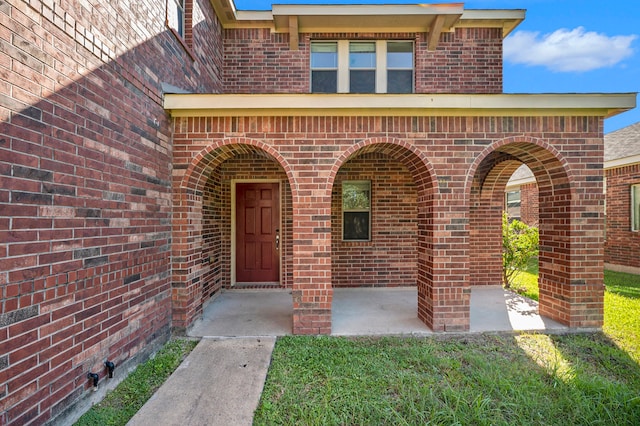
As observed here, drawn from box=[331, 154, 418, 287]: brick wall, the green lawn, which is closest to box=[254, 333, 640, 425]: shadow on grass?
the green lawn

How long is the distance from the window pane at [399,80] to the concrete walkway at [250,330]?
14.1ft

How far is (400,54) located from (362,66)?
0.87 m

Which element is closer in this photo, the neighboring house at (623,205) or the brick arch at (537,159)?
the brick arch at (537,159)

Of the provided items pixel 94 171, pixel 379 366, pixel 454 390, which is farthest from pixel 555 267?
pixel 94 171

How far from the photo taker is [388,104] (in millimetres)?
3783

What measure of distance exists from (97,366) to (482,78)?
7808 mm

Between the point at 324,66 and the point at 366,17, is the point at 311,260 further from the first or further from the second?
the point at 366,17

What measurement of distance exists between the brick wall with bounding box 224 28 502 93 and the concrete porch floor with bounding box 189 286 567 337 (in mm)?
4253

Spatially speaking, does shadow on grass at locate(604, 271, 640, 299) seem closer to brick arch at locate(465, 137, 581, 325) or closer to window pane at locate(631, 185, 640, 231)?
window pane at locate(631, 185, 640, 231)

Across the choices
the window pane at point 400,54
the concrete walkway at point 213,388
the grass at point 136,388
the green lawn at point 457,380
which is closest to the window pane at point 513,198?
the window pane at point 400,54

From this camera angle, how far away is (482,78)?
6.21 metres

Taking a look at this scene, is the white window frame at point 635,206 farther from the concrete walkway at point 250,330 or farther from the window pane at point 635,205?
the concrete walkway at point 250,330

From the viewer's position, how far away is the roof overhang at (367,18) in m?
5.65

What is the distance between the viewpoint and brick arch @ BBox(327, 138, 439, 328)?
3944mm
